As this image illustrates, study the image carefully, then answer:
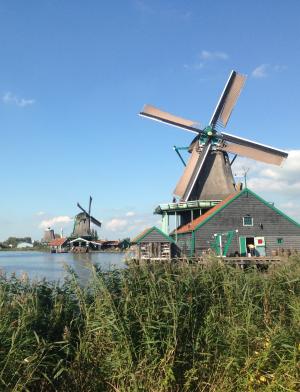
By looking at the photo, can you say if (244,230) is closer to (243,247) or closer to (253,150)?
(243,247)

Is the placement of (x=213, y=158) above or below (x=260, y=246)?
above

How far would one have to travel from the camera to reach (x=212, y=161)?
3722 cm

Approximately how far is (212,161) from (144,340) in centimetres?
3227

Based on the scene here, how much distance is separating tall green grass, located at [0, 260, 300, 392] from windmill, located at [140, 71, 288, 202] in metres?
29.4

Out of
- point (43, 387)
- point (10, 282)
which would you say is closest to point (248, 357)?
point (43, 387)

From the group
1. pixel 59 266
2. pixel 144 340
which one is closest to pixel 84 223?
pixel 59 266

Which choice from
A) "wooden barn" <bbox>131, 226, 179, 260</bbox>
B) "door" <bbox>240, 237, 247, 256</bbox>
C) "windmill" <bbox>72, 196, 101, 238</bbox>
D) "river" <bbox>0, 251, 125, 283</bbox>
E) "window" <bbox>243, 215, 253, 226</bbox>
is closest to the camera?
"river" <bbox>0, 251, 125, 283</bbox>

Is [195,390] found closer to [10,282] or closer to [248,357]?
[248,357]

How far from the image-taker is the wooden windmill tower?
120 feet

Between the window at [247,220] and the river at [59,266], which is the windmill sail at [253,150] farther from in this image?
the river at [59,266]

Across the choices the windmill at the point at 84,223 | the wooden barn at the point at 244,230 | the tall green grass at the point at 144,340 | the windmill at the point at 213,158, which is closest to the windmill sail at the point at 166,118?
the windmill at the point at 213,158

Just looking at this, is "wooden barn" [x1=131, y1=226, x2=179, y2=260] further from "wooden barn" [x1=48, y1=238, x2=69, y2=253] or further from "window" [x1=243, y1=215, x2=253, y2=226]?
"wooden barn" [x1=48, y1=238, x2=69, y2=253]

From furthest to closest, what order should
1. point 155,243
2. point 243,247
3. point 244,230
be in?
point 244,230 → point 243,247 → point 155,243

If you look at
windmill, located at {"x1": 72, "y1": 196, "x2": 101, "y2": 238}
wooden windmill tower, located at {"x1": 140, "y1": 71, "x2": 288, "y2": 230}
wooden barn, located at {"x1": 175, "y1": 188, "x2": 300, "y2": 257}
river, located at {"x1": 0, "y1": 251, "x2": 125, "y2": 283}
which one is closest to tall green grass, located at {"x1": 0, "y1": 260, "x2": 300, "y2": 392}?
→ river, located at {"x1": 0, "y1": 251, "x2": 125, "y2": 283}
